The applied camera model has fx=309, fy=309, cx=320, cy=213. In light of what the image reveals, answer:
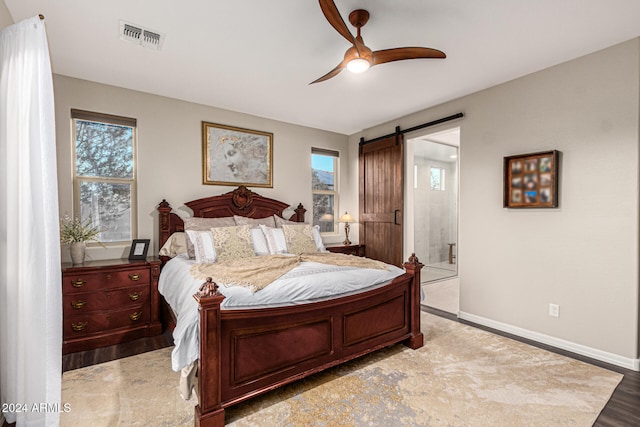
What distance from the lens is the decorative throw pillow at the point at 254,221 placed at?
388 cm

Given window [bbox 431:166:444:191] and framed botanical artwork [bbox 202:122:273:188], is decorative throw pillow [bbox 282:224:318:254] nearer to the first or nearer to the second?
framed botanical artwork [bbox 202:122:273:188]

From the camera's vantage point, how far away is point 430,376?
2365mm

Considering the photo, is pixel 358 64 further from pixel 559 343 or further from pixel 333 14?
pixel 559 343

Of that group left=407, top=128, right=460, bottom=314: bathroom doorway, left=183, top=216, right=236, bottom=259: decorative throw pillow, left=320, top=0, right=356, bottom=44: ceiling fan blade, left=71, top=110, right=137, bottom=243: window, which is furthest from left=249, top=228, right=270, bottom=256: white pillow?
left=407, top=128, right=460, bottom=314: bathroom doorway

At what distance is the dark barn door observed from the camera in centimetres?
449

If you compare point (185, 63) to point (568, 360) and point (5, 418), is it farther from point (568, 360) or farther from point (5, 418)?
point (568, 360)

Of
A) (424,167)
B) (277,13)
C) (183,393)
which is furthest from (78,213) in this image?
(424,167)

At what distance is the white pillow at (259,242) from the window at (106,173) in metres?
1.37

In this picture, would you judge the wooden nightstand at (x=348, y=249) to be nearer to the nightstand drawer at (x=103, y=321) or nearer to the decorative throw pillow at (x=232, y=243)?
the decorative throw pillow at (x=232, y=243)

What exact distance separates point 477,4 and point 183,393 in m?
3.13

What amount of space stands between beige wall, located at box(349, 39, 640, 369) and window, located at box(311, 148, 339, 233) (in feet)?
7.30

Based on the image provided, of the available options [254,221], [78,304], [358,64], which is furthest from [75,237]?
[358,64]

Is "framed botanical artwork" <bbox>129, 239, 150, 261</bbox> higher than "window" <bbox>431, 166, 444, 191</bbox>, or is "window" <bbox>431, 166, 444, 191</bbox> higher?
"window" <bbox>431, 166, 444, 191</bbox>


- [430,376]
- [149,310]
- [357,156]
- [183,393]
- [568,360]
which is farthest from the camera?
[357,156]
